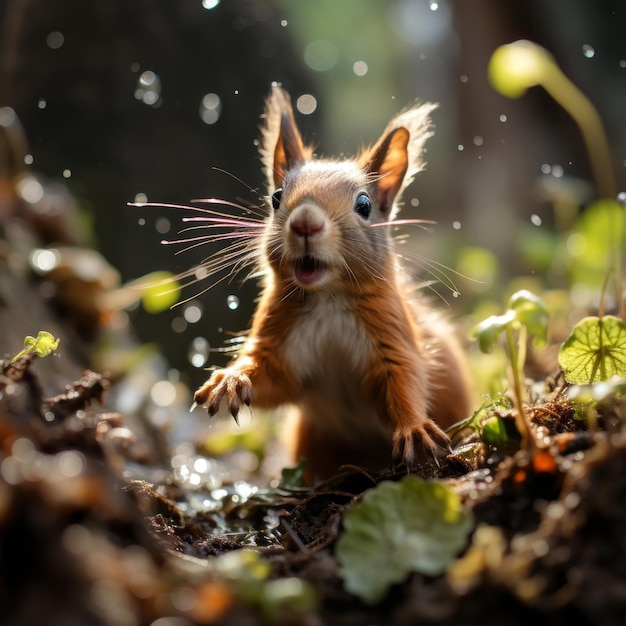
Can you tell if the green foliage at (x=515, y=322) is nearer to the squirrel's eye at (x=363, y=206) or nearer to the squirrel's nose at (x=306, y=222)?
the squirrel's nose at (x=306, y=222)

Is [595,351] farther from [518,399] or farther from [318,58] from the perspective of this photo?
[318,58]

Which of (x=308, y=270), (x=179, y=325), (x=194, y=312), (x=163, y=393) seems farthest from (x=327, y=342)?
(x=179, y=325)

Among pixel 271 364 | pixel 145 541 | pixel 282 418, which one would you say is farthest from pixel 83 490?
pixel 282 418

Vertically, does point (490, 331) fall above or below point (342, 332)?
above

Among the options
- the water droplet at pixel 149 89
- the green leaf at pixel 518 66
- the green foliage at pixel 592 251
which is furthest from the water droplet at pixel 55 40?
the green leaf at pixel 518 66

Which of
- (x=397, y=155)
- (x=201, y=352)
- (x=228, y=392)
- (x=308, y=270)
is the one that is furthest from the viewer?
(x=201, y=352)
